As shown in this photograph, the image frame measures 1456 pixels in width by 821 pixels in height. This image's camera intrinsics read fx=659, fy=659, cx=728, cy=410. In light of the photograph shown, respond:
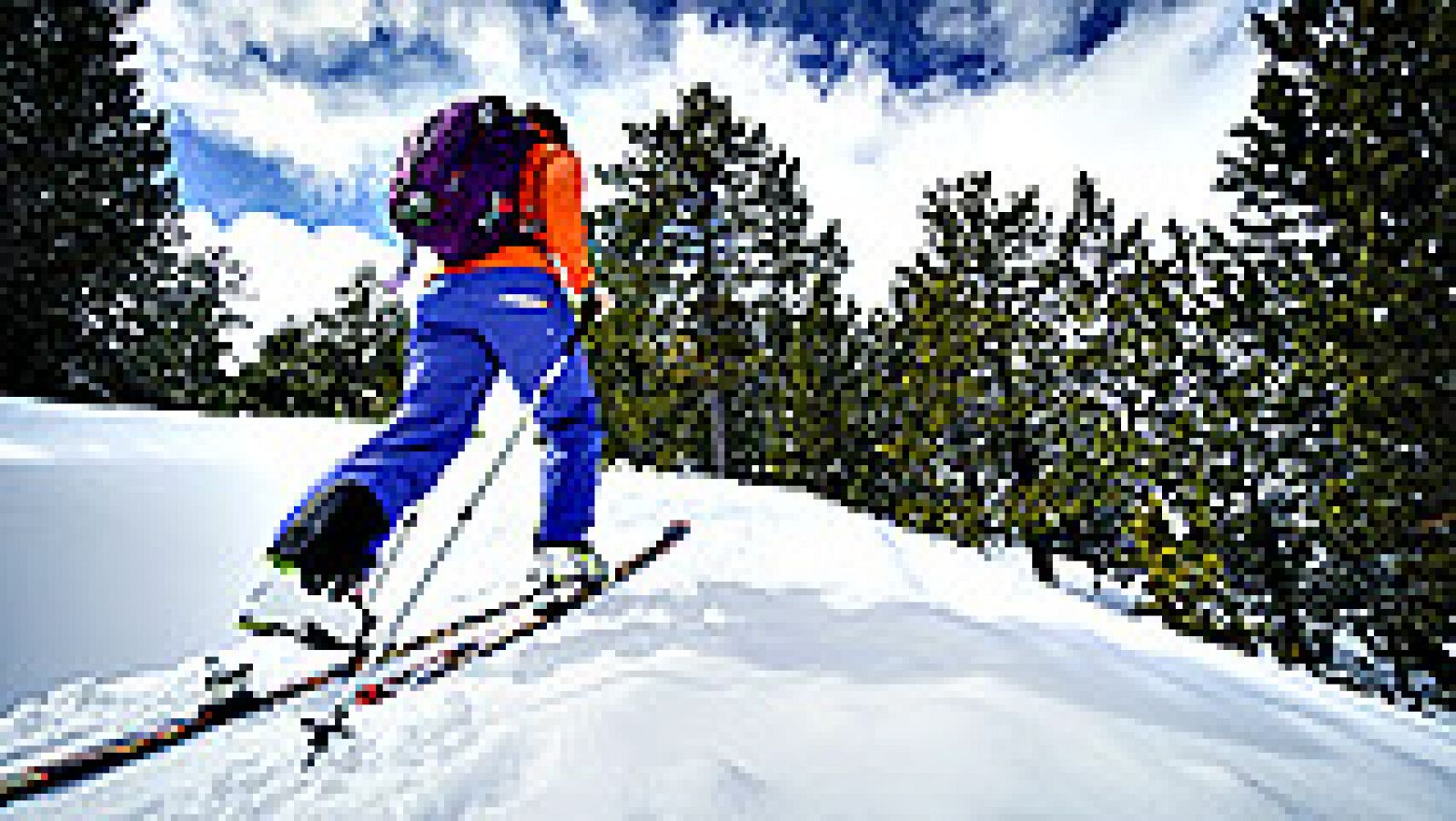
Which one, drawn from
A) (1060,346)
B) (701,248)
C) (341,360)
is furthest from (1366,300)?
(341,360)

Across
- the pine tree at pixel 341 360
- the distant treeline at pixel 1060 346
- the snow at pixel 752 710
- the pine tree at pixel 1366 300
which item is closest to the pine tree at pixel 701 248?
the distant treeline at pixel 1060 346

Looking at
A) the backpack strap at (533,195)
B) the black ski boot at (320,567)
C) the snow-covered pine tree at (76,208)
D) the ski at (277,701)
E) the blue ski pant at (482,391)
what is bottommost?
the ski at (277,701)

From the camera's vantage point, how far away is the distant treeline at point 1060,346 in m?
7.76

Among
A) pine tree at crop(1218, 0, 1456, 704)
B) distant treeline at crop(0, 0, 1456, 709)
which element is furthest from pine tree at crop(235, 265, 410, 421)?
pine tree at crop(1218, 0, 1456, 704)

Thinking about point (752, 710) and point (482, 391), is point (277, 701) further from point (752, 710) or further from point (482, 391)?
point (752, 710)

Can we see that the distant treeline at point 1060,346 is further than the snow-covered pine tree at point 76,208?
No

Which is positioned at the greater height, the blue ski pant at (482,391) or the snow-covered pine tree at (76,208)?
the snow-covered pine tree at (76,208)

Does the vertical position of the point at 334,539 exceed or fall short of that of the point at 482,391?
it falls short

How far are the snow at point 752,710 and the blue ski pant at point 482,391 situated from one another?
517 mm

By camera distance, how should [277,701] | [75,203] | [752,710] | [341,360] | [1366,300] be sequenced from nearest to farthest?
[752,710]
[277,701]
[1366,300]
[75,203]
[341,360]

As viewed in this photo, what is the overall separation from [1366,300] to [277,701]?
11.0 m

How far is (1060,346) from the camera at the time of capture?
674 inches

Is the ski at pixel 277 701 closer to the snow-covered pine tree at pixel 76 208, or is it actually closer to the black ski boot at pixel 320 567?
the black ski boot at pixel 320 567

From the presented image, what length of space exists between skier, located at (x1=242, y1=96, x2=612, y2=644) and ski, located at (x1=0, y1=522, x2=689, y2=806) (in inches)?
9.3
